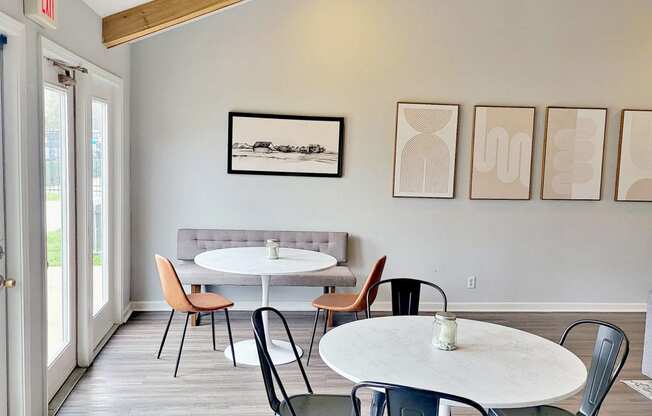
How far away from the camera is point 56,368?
329cm

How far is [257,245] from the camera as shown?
196 inches

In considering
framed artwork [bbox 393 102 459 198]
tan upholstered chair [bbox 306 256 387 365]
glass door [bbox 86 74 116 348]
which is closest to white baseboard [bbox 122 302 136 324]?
glass door [bbox 86 74 116 348]

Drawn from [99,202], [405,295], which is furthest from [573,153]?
[99,202]

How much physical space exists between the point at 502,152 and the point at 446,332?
3437 millimetres

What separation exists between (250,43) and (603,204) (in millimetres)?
3727

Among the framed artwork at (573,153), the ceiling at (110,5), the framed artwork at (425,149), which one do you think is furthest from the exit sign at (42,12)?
the framed artwork at (573,153)

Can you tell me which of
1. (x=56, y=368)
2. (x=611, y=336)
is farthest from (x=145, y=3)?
(x=611, y=336)

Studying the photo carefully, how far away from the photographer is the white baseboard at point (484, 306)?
5.08m

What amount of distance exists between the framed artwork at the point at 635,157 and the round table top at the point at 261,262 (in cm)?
325

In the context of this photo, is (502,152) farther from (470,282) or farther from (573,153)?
(470,282)

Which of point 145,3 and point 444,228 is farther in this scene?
point 444,228

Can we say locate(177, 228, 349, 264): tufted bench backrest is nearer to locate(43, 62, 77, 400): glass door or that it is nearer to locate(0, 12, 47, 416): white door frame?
locate(43, 62, 77, 400): glass door

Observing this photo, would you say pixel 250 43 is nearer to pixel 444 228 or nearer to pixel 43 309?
pixel 444 228

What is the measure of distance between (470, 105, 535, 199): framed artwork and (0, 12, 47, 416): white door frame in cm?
377
